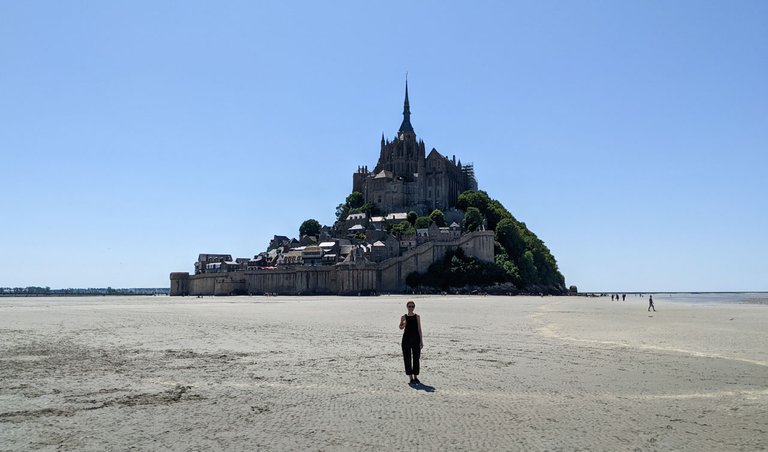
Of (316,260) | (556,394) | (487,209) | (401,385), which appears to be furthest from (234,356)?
(487,209)

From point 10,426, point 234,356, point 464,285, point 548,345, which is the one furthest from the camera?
point 464,285

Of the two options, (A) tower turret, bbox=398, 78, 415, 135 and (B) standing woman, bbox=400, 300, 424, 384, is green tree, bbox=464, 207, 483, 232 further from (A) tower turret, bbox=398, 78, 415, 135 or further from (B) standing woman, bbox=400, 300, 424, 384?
(B) standing woman, bbox=400, 300, 424, 384

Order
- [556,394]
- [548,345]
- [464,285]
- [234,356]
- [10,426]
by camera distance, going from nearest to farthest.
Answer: [10,426] → [556,394] → [234,356] → [548,345] → [464,285]

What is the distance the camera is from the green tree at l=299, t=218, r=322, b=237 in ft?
416

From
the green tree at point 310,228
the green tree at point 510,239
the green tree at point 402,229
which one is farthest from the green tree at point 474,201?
the green tree at point 310,228

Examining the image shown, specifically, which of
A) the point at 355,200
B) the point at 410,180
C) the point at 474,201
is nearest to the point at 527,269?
the point at 474,201

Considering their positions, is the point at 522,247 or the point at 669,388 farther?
the point at 522,247

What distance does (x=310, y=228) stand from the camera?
127 meters

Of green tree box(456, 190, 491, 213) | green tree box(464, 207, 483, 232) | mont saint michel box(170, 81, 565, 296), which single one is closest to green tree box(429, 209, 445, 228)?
mont saint michel box(170, 81, 565, 296)

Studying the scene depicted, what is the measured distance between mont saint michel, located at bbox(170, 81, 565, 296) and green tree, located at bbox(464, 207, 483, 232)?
0.60 ft

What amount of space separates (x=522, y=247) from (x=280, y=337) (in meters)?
88.2

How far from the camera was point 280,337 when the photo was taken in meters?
20.8

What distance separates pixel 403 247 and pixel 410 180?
1272 inches

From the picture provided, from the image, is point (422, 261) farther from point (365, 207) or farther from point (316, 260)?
point (365, 207)
